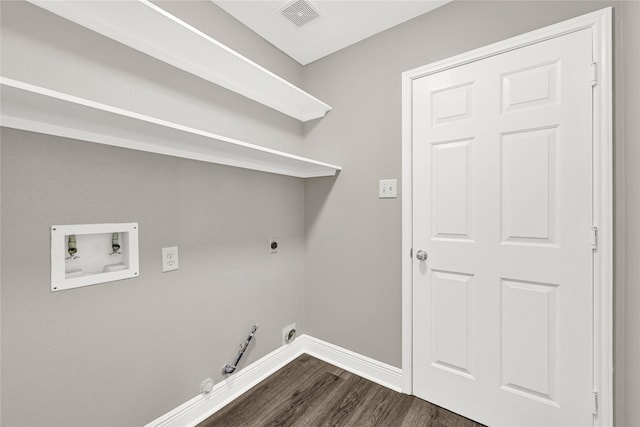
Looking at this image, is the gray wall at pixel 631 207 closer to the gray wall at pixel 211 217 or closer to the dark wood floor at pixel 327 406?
the gray wall at pixel 211 217

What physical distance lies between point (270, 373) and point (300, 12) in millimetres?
2378

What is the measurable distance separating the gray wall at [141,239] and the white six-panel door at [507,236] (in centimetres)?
109

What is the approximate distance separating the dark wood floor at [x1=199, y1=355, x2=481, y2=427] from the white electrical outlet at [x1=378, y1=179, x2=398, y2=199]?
1257mm

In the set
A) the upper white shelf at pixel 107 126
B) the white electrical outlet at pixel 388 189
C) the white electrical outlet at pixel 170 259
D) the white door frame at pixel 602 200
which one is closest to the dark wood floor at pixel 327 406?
the white door frame at pixel 602 200

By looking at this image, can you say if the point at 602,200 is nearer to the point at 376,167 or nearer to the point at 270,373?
the point at 376,167

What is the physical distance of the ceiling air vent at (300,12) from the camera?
1.55m

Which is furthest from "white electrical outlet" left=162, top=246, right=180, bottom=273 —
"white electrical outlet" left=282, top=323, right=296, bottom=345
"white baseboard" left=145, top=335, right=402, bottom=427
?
"white electrical outlet" left=282, top=323, right=296, bottom=345

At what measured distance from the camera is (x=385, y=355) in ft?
5.81

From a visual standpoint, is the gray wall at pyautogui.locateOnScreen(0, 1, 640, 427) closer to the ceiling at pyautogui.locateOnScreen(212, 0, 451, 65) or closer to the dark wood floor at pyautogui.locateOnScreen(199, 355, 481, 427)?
the ceiling at pyautogui.locateOnScreen(212, 0, 451, 65)

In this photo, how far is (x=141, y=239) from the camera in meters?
1.24

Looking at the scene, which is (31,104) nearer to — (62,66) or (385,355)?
(62,66)

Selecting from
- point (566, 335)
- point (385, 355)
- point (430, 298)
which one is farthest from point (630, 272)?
point (385, 355)

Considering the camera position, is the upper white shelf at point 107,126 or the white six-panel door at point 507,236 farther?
the white six-panel door at point 507,236

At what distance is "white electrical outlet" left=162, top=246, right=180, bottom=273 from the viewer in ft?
4.34
